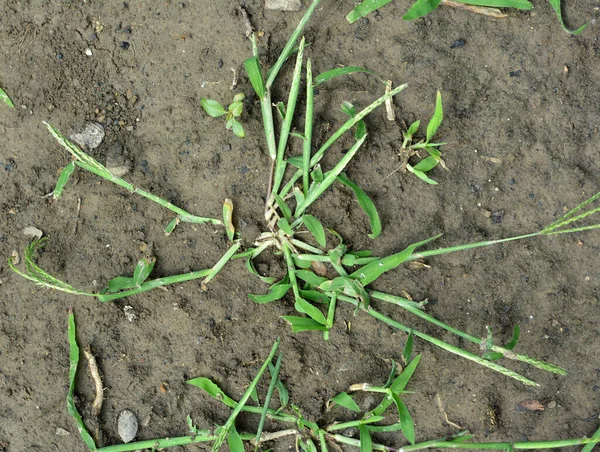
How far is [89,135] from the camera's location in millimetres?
2049

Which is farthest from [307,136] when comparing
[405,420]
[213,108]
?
[405,420]

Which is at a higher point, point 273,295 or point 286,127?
point 286,127

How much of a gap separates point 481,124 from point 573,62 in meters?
0.39

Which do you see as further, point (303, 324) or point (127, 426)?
point (127, 426)

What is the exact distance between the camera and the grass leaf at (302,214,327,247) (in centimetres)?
194

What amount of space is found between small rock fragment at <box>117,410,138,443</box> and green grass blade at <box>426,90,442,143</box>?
1443mm

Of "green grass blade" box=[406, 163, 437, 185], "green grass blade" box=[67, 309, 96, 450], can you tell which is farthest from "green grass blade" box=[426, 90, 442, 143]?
"green grass blade" box=[67, 309, 96, 450]

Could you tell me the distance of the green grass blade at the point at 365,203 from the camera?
1920 mm

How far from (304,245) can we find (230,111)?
0.53 meters

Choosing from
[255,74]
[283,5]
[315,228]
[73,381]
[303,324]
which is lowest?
[73,381]

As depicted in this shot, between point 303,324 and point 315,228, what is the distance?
325 millimetres

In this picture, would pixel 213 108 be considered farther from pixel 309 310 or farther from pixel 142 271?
pixel 309 310

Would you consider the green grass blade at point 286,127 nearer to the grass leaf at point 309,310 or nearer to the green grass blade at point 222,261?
the green grass blade at point 222,261

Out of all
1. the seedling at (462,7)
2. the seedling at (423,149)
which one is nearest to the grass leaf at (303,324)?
the seedling at (423,149)
